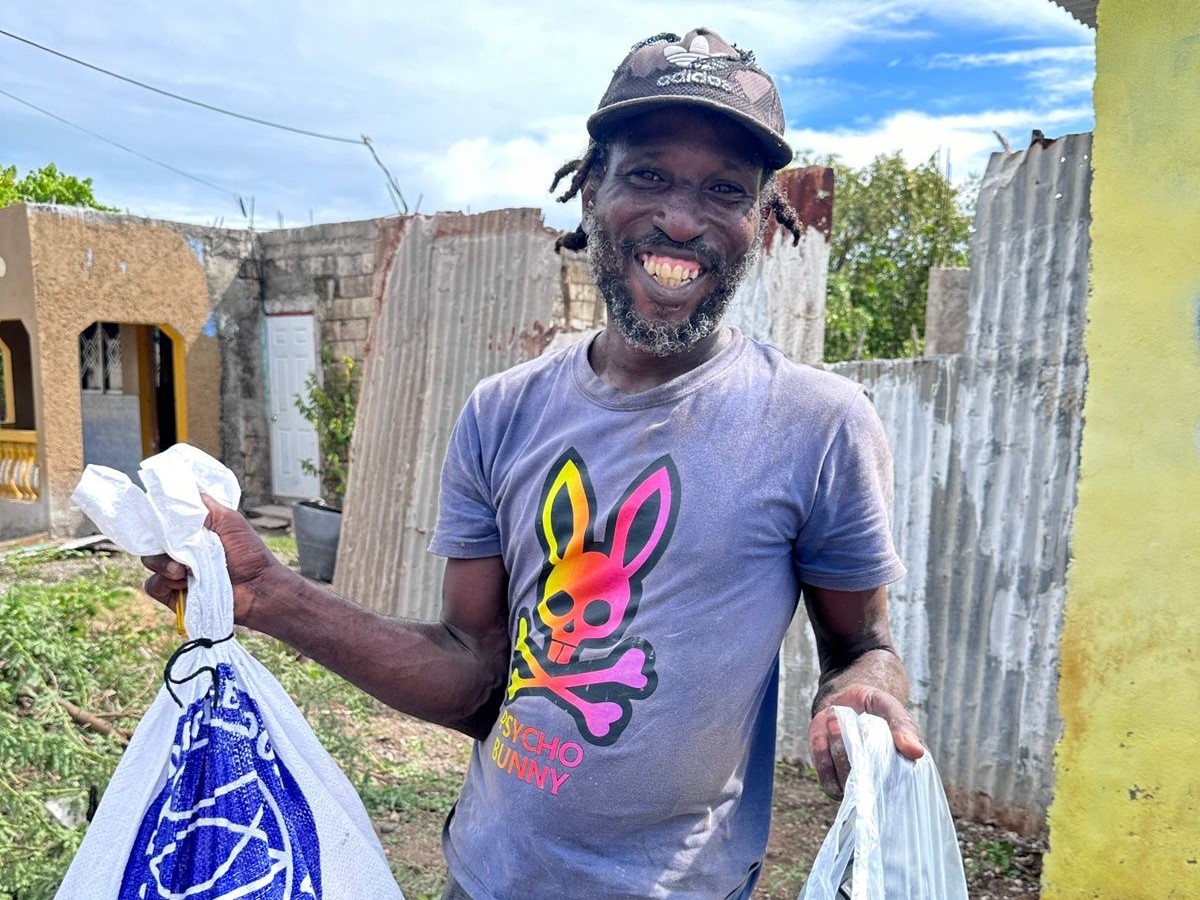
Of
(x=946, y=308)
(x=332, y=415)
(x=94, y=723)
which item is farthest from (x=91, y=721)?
(x=332, y=415)

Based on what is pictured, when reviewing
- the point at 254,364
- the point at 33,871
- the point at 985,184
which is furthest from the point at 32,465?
the point at 985,184

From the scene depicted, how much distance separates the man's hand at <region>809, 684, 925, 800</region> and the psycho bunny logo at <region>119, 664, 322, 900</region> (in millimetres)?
740

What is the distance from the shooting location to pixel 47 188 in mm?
14625

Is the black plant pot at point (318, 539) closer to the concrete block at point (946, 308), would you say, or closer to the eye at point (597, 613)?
the concrete block at point (946, 308)

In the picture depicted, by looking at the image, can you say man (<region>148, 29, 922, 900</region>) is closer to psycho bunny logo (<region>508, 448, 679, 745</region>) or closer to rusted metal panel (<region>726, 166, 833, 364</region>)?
psycho bunny logo (<region>508, 448, 679, 745</region>)

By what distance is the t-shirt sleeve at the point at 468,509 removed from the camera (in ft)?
5.25

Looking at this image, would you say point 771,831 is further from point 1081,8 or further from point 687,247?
point 1081,8

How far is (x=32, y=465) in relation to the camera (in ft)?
32.4

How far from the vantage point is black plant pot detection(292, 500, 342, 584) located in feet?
24.7

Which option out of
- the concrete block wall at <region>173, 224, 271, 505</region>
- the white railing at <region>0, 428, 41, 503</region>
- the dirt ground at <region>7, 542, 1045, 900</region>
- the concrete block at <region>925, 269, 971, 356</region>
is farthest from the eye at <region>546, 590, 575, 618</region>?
the concrete block wall at <region>173, 224, 271, 505</region>

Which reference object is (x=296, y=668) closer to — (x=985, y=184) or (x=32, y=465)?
(x=985, y=184)

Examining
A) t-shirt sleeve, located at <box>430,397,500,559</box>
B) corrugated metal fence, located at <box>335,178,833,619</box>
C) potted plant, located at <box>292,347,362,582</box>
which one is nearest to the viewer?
t-shirt sleeve, located at <box>430,397,500,559</box>

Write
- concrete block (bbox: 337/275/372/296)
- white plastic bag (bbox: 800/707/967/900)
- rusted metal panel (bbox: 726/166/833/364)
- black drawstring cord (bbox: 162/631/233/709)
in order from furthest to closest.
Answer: concrete block (bbox: 337/275/372/296) → rusted metal panel (bbox: 726/166/833/364) → black drawstring cord (bbox: 162/631/233/709) → white plastic bag (bbox: 800/707/967/900)

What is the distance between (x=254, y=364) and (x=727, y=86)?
1062cm
